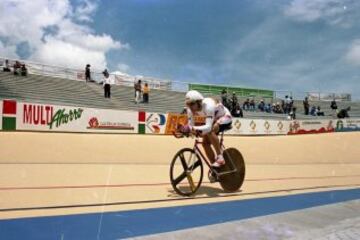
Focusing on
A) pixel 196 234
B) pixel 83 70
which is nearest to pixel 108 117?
pixel 83 70

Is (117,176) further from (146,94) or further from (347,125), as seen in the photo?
(347,125)

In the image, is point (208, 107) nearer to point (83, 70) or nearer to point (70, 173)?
point (70, 173)

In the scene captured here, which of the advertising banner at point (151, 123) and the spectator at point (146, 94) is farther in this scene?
the spectator at point (146, 94)

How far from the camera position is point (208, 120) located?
7.32 metres

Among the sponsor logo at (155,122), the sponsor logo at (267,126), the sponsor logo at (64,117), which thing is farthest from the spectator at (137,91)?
the sponsor logo at (64,117)

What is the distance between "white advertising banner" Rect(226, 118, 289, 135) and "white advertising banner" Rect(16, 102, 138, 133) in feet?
23.0

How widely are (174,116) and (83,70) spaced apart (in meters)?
8.95

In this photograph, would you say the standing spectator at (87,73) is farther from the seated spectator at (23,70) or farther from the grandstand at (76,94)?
the seated spectator at (23,70)

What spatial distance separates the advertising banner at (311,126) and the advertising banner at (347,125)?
53 centimetres

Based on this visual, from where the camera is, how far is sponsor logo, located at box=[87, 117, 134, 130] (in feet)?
65.8

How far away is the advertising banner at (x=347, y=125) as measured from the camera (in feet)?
113

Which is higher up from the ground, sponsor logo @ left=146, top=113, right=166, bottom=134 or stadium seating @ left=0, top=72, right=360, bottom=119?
stadium seating @ left=0, top=72, right=360, bottom=119

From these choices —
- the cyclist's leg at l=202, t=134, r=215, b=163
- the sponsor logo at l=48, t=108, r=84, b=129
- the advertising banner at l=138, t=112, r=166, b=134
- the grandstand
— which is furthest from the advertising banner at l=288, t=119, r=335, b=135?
the cyclist's leg at l=202, t=134, r=215, b=163

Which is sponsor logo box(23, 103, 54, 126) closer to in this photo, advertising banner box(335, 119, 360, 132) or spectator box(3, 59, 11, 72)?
spectator box(3, 59, 11, 72)
